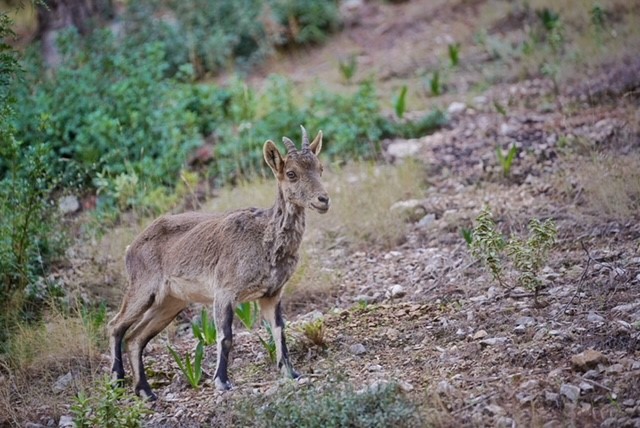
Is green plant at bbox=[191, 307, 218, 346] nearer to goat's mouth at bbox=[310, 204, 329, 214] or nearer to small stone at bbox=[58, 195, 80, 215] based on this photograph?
goat's mouth at bbox=[310, 204, 329, 214]

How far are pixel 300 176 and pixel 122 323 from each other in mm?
2010

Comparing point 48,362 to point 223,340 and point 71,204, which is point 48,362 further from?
point 71,204

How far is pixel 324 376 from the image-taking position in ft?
22.5

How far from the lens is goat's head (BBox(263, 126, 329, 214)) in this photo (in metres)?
7.09

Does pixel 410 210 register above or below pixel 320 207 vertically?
below

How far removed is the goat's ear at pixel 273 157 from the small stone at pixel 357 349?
1533mm

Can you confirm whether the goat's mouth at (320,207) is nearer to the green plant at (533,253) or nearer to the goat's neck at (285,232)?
the goat's neck at (285,232)

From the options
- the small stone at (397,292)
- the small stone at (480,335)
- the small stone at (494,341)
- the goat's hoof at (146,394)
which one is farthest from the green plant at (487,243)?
the goat's hoof at (146,394)

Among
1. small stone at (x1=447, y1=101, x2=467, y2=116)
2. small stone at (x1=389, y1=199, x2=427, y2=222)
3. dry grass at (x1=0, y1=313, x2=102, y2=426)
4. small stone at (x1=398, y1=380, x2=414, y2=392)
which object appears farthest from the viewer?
small stone at (x1=447, y1=101, x2=467, y2=116)

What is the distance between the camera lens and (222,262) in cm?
734

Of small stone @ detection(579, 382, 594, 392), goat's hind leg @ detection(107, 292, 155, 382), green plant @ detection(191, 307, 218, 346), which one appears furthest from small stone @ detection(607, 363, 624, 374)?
goat's hind leg @ detection(107, 292, 155, 382)

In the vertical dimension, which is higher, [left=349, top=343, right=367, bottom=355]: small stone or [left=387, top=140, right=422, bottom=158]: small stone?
[left=349, top=343, right=367, bottom=355]: small stone

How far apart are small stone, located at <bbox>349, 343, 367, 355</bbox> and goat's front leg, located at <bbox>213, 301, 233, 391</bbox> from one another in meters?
1.01

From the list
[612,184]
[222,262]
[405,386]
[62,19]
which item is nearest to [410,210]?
[612,184]
